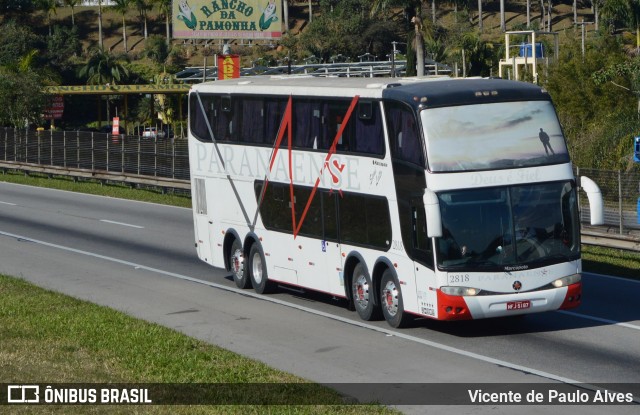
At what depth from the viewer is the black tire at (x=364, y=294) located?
1861 cm

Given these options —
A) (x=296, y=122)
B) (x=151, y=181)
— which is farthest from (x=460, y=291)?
(x=151, y=181)

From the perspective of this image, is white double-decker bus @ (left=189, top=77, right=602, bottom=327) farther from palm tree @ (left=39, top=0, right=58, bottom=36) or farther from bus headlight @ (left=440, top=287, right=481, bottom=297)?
palm tree @ (left=39, top=0, right=58, bottom=36)

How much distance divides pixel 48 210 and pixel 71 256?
37.9ft

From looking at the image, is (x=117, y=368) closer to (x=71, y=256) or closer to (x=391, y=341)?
(x=391, y=341)

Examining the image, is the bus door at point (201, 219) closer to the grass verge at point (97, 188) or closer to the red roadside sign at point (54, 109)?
the grass verge at point (97, 188)

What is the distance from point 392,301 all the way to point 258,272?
4789 millimetres

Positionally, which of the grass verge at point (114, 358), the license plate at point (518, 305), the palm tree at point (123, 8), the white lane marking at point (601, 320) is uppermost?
the palm tree at point (123, 8)

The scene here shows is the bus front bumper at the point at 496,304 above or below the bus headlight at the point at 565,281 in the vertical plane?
below

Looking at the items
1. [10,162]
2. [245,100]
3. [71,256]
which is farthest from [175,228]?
[10,162]

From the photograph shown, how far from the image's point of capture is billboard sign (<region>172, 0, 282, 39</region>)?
5406 centimetres

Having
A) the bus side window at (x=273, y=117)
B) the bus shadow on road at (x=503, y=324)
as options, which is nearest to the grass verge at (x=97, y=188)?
the bus side window at (x=273, y=117)

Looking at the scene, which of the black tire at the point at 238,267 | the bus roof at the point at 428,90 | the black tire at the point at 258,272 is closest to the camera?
the bus roof at the point at 428,90

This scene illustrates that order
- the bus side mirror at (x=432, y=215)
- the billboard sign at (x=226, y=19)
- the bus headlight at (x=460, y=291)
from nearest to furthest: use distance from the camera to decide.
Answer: the bus side mirror at (x=432, y=215)
the bus headlight at (x=460, y=291)
the billboard sign at (x=226, y=19)

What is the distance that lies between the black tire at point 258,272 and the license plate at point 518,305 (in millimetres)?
6261
